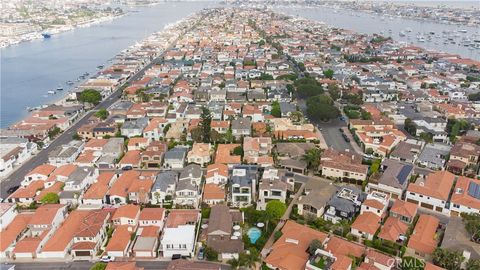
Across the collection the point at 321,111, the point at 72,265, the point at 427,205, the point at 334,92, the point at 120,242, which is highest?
the point at 321,111

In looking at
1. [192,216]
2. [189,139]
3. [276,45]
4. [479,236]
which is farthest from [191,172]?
[276,45]

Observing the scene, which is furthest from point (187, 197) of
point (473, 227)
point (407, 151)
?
point (407, 151)

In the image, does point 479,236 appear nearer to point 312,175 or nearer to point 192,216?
point 312,175

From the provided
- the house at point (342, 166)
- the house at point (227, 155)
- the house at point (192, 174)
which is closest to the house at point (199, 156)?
the house at point (227, 155)

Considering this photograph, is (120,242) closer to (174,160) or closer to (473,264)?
(174,160)

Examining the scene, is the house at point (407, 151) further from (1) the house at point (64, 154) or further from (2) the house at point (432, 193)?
(1) the house at point (64, 154)

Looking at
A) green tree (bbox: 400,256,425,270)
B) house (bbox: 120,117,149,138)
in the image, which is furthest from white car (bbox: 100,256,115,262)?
house (bbox: 120,117,149,138)
